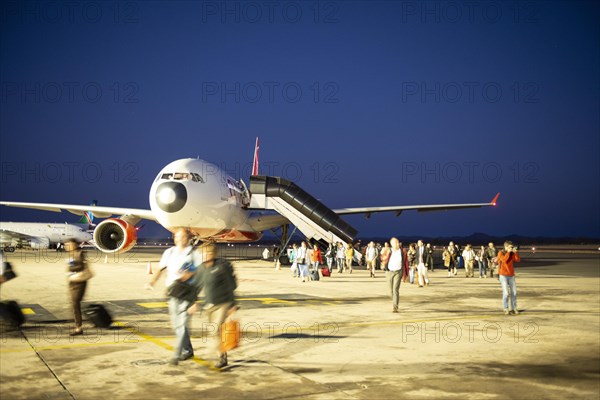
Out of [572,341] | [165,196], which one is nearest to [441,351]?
[572,341]

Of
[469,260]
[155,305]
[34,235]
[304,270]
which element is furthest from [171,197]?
[34,235]

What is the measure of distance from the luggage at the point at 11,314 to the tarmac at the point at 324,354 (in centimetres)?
19

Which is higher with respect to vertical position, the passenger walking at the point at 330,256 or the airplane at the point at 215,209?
the airplane at the point at 215,209

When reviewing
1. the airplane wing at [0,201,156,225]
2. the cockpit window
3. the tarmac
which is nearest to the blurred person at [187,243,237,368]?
the tarmac

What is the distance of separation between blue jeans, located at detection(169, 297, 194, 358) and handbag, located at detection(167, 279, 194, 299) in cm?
13

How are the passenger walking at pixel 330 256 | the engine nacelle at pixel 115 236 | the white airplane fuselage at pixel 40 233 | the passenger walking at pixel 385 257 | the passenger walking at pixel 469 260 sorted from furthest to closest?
the white airplane fuselage at pixel 40 233, the engine nacelle at pixel 115 236, the passenger walking at pixel 330 256, the passenger walking at pixel 469 260, the passenger walking at pixel 385 257

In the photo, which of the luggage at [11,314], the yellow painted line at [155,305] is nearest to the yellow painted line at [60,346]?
the luggage at [11,314]

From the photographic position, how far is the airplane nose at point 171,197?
21312mm

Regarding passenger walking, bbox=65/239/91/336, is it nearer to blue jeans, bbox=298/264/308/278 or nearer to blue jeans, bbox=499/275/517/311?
blue jeans, bbox=499/275/517/311

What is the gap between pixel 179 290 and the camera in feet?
23.9

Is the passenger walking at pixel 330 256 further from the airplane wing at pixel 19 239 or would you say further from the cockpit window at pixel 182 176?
the airplane wing at pixel 19 239

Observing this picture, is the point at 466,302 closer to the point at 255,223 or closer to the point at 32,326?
the point at 32,326

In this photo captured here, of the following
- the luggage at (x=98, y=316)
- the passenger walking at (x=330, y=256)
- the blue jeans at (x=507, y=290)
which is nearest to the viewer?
the luggage at (x=98, y=316)

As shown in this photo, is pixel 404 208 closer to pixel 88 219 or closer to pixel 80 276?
pixel 80 276
